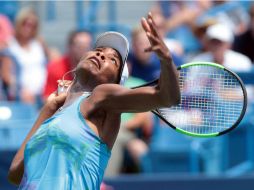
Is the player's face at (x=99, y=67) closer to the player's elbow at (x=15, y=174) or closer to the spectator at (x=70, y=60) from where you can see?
the player's elbow at (x=15, y=174)

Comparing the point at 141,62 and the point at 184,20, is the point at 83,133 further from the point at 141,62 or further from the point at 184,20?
the point at 184,20

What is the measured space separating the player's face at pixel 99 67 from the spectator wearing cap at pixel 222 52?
12.9 ft

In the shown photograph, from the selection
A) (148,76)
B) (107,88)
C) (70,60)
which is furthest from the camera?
(148,76)

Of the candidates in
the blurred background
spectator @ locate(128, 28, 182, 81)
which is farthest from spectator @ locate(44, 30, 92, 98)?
spectator @ locate(128, 28, 182, 81)

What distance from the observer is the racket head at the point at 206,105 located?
438cm

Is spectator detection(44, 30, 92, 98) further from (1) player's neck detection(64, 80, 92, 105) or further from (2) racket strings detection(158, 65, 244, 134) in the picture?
(1) player's neck detection(64, 80, 92, 105)

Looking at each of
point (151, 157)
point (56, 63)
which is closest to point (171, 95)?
point (151, 157)

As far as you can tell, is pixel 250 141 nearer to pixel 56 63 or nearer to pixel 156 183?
pixel 156 183

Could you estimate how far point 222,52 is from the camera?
7.84 meters

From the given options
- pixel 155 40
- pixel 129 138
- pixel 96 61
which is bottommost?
pixel 129 138

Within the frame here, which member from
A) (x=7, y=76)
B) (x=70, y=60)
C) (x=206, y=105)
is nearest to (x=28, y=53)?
(x=7, y=76)

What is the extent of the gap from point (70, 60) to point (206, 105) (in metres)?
3.37

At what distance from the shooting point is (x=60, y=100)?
4113 millimetres

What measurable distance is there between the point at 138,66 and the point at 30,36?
1228 millimetres
